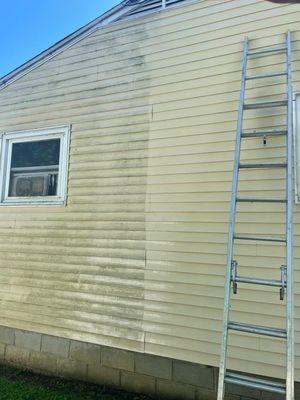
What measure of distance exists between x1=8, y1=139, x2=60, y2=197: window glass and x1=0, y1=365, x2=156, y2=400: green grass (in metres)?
2.41

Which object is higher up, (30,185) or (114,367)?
(30,185)

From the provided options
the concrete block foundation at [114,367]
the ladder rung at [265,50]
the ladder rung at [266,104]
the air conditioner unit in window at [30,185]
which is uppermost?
the ladder rung at [265,50]

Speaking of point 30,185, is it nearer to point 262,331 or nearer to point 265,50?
point 265,50

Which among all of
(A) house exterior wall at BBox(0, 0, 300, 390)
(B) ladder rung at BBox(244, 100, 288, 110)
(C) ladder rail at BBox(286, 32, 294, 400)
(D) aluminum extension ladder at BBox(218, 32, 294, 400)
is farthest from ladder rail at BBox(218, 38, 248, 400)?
(C) ladder rail at BBox(286, 32, 294, 400)

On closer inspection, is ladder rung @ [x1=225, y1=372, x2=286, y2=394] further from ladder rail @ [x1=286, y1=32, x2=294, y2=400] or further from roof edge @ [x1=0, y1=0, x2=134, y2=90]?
roof edge @ [x1=0, y1=0, x2=134, y2=90]

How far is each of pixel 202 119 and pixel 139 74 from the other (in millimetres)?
1136

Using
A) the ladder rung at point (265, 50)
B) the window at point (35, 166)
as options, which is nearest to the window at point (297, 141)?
the ladder rung at point (265, 50)

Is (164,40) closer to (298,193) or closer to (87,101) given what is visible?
(87,101)

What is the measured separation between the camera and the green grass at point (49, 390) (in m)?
4.36

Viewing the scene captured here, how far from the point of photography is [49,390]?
180 inches

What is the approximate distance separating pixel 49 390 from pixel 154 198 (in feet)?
8.53

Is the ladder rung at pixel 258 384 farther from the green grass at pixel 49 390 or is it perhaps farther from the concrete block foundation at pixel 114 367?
the green grass at pixel 49 390

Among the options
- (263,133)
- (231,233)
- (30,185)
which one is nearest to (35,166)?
(30,185)

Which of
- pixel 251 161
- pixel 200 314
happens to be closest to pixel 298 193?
pixel 251 161
